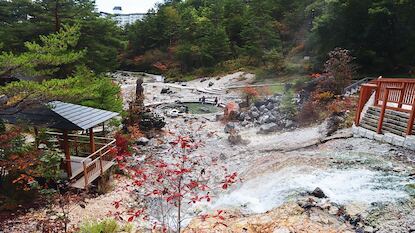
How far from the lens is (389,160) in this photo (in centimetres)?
800

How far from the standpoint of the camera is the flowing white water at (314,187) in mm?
6723

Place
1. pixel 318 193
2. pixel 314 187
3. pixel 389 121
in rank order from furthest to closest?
pixel 389 121
pixel 314 187
pixel 318 193

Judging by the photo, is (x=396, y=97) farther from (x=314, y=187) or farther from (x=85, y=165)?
(x=85, y=165)

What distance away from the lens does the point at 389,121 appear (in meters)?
9.17

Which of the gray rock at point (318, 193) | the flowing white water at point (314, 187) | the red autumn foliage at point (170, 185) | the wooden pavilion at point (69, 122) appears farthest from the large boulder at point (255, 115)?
the gray rock at point (318, 193)

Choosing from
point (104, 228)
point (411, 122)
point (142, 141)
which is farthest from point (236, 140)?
point (104, 228)

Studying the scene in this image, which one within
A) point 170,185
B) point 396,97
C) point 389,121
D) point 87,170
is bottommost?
point 87,170

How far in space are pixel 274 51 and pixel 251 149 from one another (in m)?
16.8

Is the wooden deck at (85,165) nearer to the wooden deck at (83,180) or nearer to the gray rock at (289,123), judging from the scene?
the wooden deck at (83,180)

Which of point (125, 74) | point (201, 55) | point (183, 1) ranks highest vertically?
point (183, 1)

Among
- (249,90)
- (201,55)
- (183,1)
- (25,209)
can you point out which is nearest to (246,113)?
(249,90)

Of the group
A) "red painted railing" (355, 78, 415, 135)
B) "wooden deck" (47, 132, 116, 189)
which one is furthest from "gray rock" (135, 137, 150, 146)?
"red painted railing" (355, 78, 415, 135)

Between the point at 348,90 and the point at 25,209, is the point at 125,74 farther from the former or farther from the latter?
the point at 25,209

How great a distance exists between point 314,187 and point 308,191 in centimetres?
30
